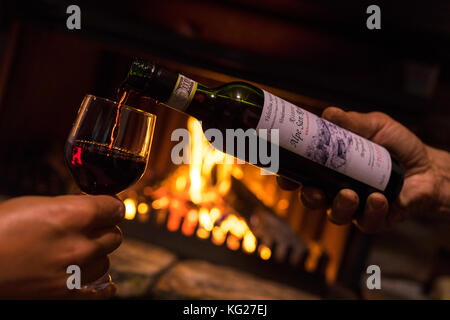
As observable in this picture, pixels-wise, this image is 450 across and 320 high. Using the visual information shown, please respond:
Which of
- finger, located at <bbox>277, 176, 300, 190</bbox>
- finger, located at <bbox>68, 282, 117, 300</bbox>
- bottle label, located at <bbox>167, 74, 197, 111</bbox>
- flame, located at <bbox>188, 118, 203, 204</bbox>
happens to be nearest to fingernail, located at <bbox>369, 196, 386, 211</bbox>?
finger, located at <bbox>277, 176, 300, 190</bbox>

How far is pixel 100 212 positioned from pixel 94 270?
0.12 m

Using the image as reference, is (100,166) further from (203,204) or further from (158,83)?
(203,204)

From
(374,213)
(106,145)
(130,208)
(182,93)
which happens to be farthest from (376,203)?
(130,208)

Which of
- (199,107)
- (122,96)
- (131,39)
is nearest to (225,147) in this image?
(199,107)

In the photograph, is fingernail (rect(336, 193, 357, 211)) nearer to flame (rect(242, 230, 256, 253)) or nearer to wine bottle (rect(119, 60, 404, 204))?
wine bottle (rect(119, 60, 404, 204))

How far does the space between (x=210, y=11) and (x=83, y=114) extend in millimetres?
1127

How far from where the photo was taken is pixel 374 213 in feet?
2.82

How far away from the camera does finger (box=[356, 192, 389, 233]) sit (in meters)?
0.83

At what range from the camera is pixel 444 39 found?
4.02 ft

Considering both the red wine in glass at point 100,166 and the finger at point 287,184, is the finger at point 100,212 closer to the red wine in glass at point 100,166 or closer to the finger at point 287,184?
the red wine in glass at point 100,166

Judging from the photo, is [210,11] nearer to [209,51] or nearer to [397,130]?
[209,51]

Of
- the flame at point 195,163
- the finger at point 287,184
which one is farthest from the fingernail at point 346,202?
the flame at point 195,163

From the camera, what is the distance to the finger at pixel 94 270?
1.87 feet

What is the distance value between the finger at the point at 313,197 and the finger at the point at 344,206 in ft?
0.10
